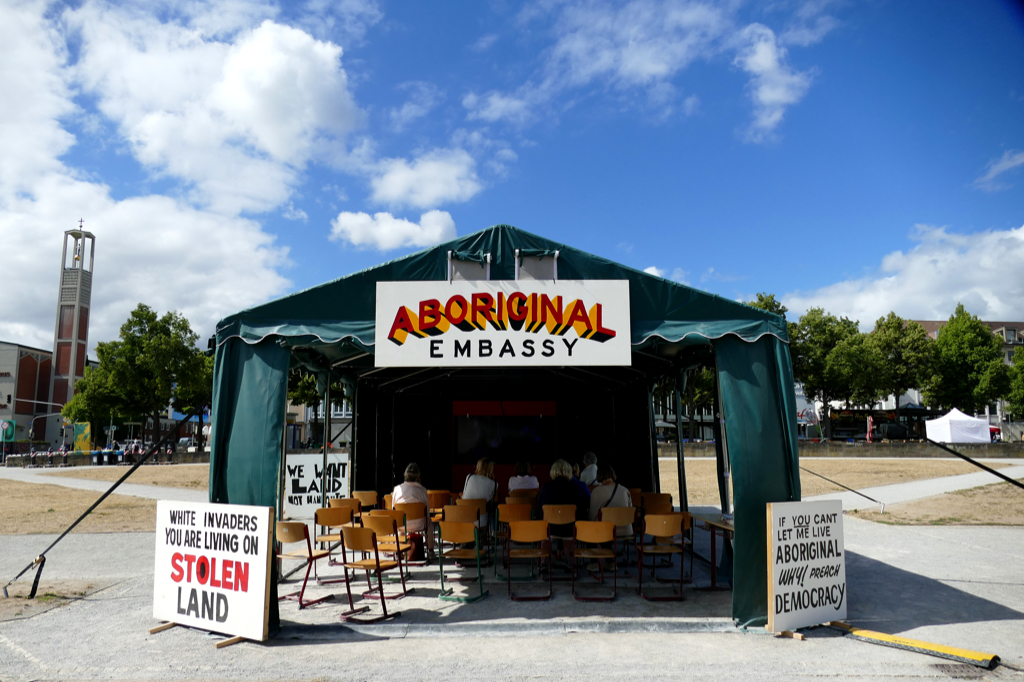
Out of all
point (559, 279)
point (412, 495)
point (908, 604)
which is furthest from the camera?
point (412, 495)

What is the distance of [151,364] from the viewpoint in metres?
36.7

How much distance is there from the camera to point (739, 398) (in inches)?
217

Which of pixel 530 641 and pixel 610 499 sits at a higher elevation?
pixel 610 499

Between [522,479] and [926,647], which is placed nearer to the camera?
[926,647]

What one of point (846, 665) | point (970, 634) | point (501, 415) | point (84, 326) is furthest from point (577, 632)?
point (84, 326)

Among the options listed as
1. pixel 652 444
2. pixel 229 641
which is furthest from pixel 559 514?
pixel 652 444

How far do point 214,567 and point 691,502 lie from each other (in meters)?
11.9

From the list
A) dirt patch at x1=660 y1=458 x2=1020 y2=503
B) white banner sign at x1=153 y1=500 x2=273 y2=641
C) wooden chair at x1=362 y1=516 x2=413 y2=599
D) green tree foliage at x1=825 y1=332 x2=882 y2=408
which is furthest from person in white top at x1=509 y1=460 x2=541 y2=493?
green tree foliage at x1=825 y1=332 x2=882 y2=408

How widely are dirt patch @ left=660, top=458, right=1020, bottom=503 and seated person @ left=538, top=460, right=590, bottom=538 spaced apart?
7.70m

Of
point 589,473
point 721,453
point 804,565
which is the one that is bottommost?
point 804,565

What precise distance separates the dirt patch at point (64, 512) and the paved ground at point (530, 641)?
5596 mm

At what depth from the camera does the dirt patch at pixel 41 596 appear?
5820 mm

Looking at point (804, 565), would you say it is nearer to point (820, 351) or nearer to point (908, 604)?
point (908, 604)

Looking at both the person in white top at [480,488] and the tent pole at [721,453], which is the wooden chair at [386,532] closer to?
the person in white top at [480,488]
